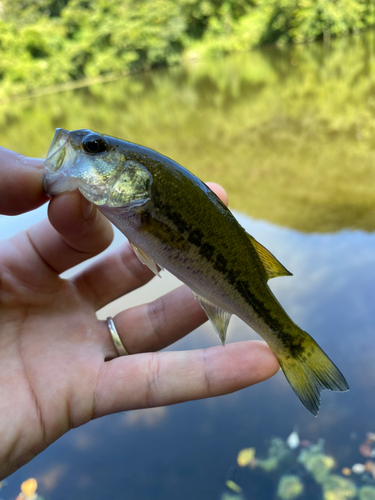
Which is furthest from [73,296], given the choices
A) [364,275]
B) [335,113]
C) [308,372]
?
[335,113]

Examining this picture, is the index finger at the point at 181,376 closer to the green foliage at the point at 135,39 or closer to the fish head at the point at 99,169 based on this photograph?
the fish head at the point at 99,169

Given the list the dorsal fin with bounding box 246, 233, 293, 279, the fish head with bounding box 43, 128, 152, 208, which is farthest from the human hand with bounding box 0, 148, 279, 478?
the dorsal fin with bounding box 246, 233, 293, 279

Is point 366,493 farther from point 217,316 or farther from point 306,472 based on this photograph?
point 217,316

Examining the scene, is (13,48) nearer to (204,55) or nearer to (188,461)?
(204,55)

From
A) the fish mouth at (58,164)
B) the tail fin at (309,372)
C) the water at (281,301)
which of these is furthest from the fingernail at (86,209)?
the water at (281,301)

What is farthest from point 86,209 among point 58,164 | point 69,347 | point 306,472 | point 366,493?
point 366,493

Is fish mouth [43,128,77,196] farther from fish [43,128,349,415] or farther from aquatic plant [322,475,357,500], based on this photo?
aquatic plant [322,475,357,500]
